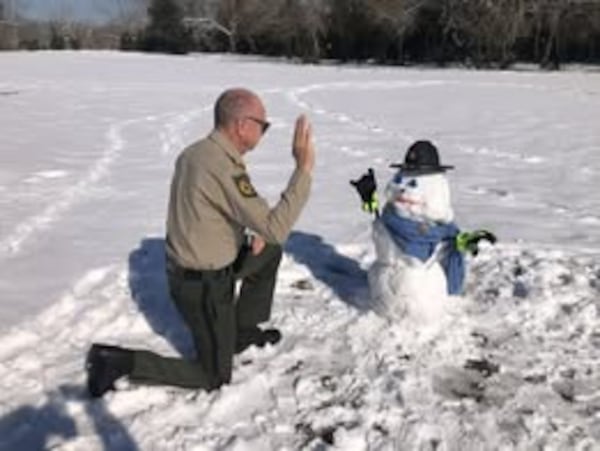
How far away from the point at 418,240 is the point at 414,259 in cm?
10

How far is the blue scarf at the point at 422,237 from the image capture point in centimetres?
454

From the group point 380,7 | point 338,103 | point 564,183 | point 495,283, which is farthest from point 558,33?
point 495,283

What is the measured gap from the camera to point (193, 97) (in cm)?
1908

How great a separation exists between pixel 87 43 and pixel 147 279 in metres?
59.2

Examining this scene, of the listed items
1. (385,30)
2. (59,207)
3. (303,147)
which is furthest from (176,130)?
(385,30)

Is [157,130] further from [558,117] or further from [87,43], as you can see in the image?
[87,43]

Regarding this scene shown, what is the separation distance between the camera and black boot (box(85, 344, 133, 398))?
391cm

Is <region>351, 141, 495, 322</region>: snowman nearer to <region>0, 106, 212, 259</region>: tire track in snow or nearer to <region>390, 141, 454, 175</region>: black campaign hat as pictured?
<region>390, 141, 454, 175</region>: black campaign hat

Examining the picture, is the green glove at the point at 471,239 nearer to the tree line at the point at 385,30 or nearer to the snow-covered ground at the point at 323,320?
the snow-covered ground at the point at 323,320

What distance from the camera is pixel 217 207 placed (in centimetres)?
399

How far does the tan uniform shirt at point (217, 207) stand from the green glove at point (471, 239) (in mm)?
1083

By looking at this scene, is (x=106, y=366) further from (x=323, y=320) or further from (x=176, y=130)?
(x=176, y=130)

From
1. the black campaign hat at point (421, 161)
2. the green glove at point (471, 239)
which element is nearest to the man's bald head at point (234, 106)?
the black campaign hat at point (421, 161)

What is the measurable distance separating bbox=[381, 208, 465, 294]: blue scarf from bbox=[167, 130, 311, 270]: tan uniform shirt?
0.87 m
